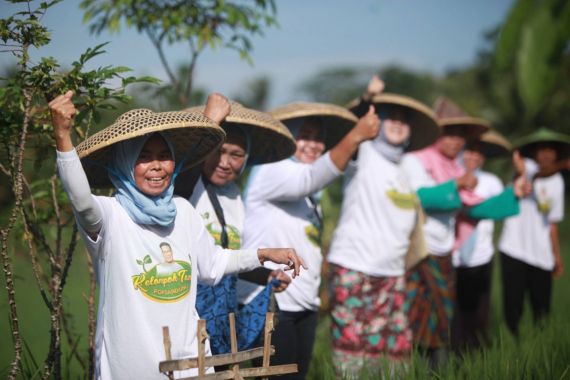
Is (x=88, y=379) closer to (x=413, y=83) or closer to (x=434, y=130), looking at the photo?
(x=434, y=130)

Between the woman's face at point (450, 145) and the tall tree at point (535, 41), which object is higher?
the tall tree at point (535, 41)

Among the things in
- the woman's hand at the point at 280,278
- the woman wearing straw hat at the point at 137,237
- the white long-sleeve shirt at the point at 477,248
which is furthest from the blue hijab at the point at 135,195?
the white long-sleeve shirt at the point at 477,248

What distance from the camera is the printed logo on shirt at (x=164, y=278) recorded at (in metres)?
2.70

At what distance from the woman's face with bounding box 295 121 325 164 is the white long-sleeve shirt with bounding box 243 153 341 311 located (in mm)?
220

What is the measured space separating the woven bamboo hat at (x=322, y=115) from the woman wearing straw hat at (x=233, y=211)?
1.21 feet

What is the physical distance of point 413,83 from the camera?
36.8 m

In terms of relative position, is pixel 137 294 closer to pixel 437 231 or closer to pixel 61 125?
pixel 61 125

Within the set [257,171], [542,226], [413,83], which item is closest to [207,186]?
[257,171]

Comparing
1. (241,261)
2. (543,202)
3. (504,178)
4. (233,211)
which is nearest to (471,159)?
(543,202)

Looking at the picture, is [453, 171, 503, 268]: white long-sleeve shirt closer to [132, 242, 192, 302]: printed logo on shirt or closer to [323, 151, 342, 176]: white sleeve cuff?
[323, 151, 342, 176]: white sleeve cuff

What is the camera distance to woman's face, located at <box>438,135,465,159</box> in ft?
20.4

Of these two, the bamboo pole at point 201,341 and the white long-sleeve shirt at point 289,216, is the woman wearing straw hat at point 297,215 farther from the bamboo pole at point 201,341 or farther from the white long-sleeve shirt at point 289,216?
the bamboo pole at point 201,341

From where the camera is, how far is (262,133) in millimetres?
3770

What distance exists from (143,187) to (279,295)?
1.35 m
